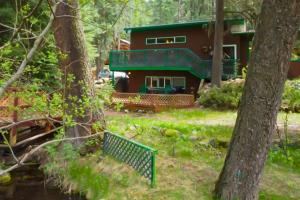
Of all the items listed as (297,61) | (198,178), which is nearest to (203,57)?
(297,61)

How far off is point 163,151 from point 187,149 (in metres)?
0.68

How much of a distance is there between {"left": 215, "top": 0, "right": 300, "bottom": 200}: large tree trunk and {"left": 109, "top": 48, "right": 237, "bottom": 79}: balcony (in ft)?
51.1

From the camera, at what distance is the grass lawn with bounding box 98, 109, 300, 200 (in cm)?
743

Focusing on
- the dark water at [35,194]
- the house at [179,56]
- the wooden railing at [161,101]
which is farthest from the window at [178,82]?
the dark water at [35,194]

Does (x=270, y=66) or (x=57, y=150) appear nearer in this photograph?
(x=270, y=66)

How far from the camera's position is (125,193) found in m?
7.83

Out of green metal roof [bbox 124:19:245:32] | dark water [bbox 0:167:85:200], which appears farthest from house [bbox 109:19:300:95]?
dark water [bbox 0:167:85:200]

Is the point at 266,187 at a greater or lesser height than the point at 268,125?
lesser

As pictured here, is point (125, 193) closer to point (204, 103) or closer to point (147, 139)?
point (147, 139)

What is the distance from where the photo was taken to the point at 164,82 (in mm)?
24625

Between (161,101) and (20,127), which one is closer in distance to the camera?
(20,127)

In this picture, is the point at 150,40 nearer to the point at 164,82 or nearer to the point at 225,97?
the point at 164,82

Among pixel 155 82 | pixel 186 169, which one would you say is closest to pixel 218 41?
pixel 155 82

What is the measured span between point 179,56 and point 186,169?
46.5 feet
